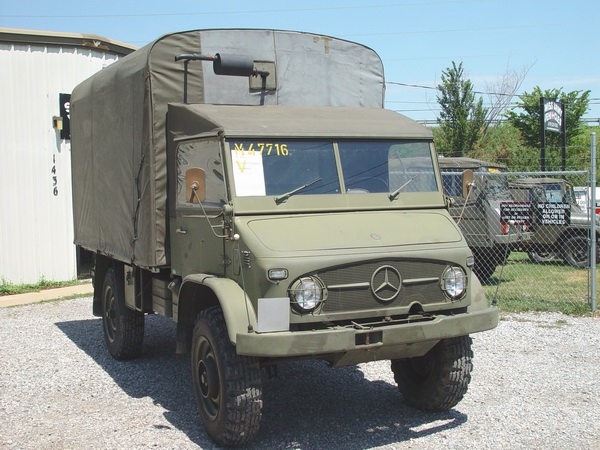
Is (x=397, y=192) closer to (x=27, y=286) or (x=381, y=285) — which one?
(x=381, y=285)

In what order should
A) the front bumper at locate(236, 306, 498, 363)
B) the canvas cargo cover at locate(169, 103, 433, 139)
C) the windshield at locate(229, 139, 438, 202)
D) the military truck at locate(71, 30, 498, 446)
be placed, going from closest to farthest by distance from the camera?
the front bumper at locate(236, 306, 498, 363)
the military truck at locate(71, 30, 498, 446)
the windshield at locate(229, 139, 438, 202)
the canvas cargo cover at locate(169, 103, 433, 139)

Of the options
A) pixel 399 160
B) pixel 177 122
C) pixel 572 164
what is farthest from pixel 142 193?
pixel 572 164

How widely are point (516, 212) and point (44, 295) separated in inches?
321

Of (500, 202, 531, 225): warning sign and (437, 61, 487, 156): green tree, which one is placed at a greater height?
(437, 61, 487, 156): green tree

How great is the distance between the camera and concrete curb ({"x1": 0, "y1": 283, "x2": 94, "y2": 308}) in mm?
12453

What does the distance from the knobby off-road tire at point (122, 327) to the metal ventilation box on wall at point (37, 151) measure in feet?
18.9

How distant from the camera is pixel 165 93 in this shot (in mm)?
6664

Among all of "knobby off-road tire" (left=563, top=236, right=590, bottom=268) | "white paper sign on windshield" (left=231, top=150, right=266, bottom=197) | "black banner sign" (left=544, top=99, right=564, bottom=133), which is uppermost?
"black banner sign" (left=544, top=99, right=564, bottom=133)

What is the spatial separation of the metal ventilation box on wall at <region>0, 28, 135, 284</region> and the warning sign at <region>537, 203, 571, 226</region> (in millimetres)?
8392

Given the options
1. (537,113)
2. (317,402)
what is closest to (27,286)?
(317,402)

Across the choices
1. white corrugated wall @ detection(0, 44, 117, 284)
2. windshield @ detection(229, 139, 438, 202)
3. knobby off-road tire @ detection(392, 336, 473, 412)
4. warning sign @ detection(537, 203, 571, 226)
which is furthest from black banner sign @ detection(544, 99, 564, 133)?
knobby off-road tire @ detection(392, 336, 473, 412)

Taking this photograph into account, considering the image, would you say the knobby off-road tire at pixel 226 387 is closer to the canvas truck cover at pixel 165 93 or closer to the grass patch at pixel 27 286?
the canvas truck cover at pixel 165 93

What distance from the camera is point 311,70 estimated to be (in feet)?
23.2

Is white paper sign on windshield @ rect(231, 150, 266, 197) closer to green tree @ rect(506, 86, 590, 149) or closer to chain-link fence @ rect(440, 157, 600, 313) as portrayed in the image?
chain-link fence @ rect(440, 157, 600, 313)
